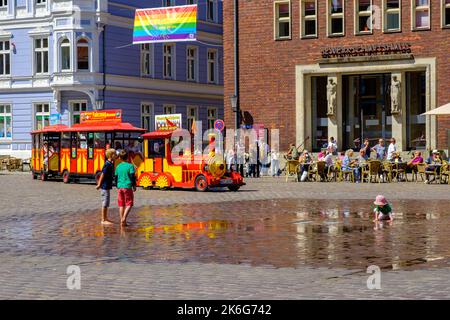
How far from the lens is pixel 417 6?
44.3 meters

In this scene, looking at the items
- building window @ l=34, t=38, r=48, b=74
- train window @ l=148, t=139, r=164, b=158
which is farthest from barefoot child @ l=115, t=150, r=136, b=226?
building window @ l=34, t=38, r=48, b=74

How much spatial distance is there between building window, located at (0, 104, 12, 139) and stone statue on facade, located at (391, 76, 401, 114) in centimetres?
2435

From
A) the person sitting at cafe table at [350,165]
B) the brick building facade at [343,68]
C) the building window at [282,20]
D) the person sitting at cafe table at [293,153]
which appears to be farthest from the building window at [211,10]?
the person sitting at cafe table at [350,165]

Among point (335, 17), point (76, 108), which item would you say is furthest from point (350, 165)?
point (76, 108)

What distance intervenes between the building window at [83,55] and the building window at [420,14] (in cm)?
1921

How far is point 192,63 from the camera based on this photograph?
206 feet

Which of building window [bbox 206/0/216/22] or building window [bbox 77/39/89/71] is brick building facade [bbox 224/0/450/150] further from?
building window [bbox 206/0/216/22]

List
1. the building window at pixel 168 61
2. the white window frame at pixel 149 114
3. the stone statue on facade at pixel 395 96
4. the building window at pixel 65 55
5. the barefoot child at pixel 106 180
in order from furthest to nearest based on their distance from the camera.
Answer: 1. the building window at pixel 168 61
2. the white window frame at pixel 149 114
3. the building window at pixel 65 55
4. the stone statue on facade at pixel 395 96
5. the barefoot child at pixel 106 180

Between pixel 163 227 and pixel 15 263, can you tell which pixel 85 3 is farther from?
pixel 15 263

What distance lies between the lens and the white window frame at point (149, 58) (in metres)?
58.3

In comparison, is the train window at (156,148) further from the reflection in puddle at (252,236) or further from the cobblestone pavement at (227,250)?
the reflection in puddle at (252,236)

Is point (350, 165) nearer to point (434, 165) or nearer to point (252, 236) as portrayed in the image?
point (434, 165)

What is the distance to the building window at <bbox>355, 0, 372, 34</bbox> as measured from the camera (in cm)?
4531
